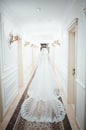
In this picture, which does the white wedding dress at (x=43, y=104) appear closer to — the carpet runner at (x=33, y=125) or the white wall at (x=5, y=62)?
the carpet runner at (x=33, y=125)

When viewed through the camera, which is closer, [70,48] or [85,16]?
[85,16]

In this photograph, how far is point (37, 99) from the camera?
3.81 metres

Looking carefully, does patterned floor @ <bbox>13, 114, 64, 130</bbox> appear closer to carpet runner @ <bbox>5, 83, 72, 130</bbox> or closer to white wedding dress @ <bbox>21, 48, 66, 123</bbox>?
carpet runner @ <bbox>5, 83, 72, 130</bbox>

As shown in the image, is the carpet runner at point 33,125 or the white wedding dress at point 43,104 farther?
the white wedding dress at point 43,104

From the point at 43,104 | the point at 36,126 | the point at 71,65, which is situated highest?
the point at 71,65

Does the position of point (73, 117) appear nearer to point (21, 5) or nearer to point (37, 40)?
point (21, 5)

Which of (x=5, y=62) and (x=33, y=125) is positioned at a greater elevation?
(x=5, y=62)

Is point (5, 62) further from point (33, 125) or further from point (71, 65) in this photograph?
point (71, 65)

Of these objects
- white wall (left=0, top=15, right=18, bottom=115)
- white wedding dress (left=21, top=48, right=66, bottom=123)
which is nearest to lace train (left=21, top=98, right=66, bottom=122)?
white wedding dress (left=21, top=48, right=66, bottom=123)

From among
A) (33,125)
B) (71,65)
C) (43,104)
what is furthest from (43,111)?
(71,65)

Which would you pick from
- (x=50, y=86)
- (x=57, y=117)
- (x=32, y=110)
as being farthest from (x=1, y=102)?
(x=50, y=86)

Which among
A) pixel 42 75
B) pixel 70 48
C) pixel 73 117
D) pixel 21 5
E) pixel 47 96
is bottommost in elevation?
pixel 73 117

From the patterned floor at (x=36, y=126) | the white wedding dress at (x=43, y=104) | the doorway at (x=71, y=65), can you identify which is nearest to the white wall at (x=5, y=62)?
the white wedding dress at (x=43, y=104)

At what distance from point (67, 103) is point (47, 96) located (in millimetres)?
638
